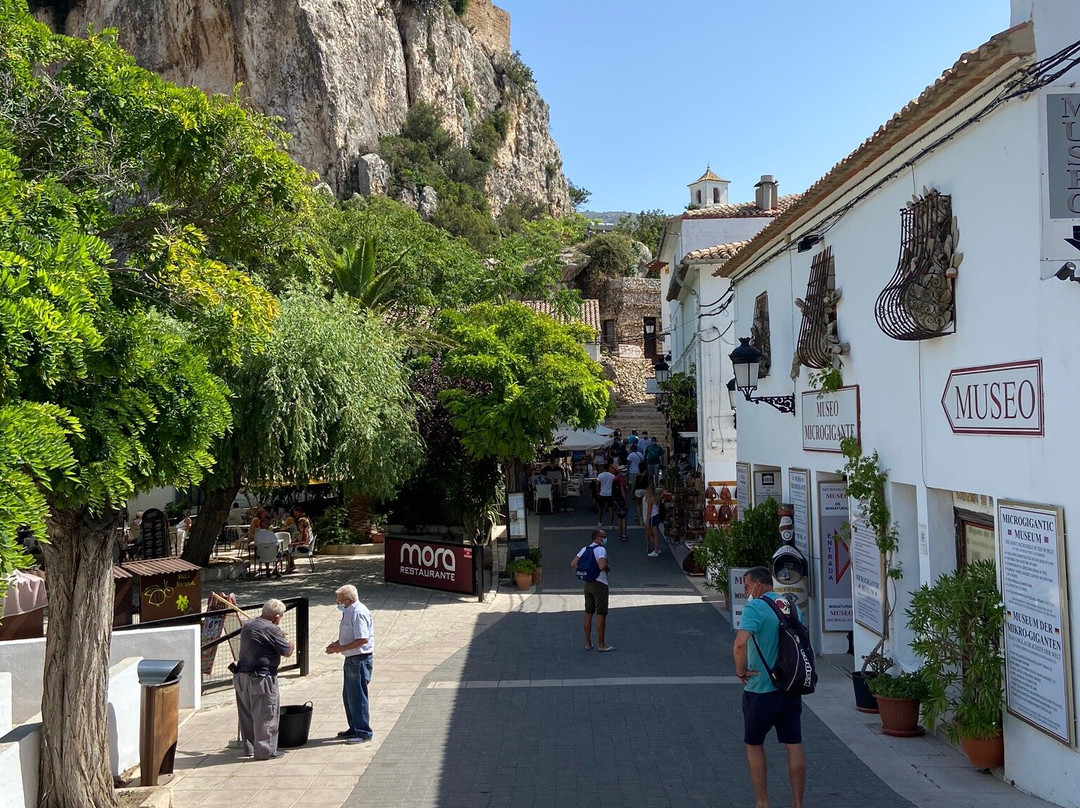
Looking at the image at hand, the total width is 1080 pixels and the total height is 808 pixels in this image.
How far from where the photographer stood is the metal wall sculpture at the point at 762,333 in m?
13.9

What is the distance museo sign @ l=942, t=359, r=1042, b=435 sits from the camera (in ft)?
20.9

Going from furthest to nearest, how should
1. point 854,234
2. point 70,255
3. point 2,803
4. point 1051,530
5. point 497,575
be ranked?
point 497,575 → point 854,234 → point 1051,530 → point 2,803 → point 70,255

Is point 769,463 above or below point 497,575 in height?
above

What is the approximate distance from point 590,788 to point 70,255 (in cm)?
504

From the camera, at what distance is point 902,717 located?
8.15 meters

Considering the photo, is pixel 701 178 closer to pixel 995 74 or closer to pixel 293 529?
pixel 293 529

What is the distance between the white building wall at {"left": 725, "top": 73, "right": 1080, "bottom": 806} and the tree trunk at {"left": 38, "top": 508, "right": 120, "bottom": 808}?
6.20 meters

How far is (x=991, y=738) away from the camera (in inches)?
272

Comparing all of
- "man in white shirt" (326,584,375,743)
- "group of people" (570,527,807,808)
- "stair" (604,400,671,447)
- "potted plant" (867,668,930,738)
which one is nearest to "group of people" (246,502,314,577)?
"man in white shirt" (326,584,375,743)

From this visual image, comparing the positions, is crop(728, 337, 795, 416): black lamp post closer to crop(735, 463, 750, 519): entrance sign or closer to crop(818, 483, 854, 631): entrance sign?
crop(818, 483, 854, 631): entrance sign

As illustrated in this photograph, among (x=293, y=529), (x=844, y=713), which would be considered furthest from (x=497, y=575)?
(x=844, y=713)

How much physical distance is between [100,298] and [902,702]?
22.7 ft

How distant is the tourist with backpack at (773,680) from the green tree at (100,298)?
3666mm

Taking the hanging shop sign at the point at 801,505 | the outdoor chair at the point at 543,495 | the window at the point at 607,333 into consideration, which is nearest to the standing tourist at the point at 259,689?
the hanging shop sign at the point at 801,505
